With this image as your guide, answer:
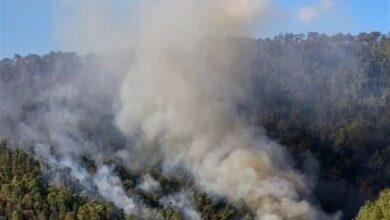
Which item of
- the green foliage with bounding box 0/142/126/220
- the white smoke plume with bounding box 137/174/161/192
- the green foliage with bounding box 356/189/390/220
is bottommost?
the green foliage with bounding box 356/189/390/220

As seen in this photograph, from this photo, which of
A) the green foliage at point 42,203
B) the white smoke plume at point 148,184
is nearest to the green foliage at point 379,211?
the green foliage at point 42,203

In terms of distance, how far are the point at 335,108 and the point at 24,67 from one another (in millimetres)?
45288

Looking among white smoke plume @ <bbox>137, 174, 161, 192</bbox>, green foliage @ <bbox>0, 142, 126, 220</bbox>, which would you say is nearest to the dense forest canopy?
green foliage @ <bbox>0, 142, 126, 220</bbox>

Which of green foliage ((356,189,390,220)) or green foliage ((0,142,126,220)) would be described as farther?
green foliage ((0,142,126,220))

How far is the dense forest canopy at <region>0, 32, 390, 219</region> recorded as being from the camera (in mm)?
54844

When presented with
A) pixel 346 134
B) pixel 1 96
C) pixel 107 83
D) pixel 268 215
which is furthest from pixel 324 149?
pixel 1 96

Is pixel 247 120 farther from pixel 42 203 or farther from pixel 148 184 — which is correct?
pixel 42 203

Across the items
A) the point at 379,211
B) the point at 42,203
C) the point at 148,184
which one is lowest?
the point at 379,211

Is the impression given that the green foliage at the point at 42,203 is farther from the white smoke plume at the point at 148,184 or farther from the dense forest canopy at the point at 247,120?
the white smoke plume at the point at 148,184

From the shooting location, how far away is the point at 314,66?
8988 centimetres

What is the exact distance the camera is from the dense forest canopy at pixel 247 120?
54.8 meters

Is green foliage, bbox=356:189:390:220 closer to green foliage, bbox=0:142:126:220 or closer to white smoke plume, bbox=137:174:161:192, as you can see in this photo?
green foliage, bbox=0:142:126:220

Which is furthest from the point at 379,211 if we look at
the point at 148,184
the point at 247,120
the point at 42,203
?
the point at 247,120

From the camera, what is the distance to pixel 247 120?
70688 mm
